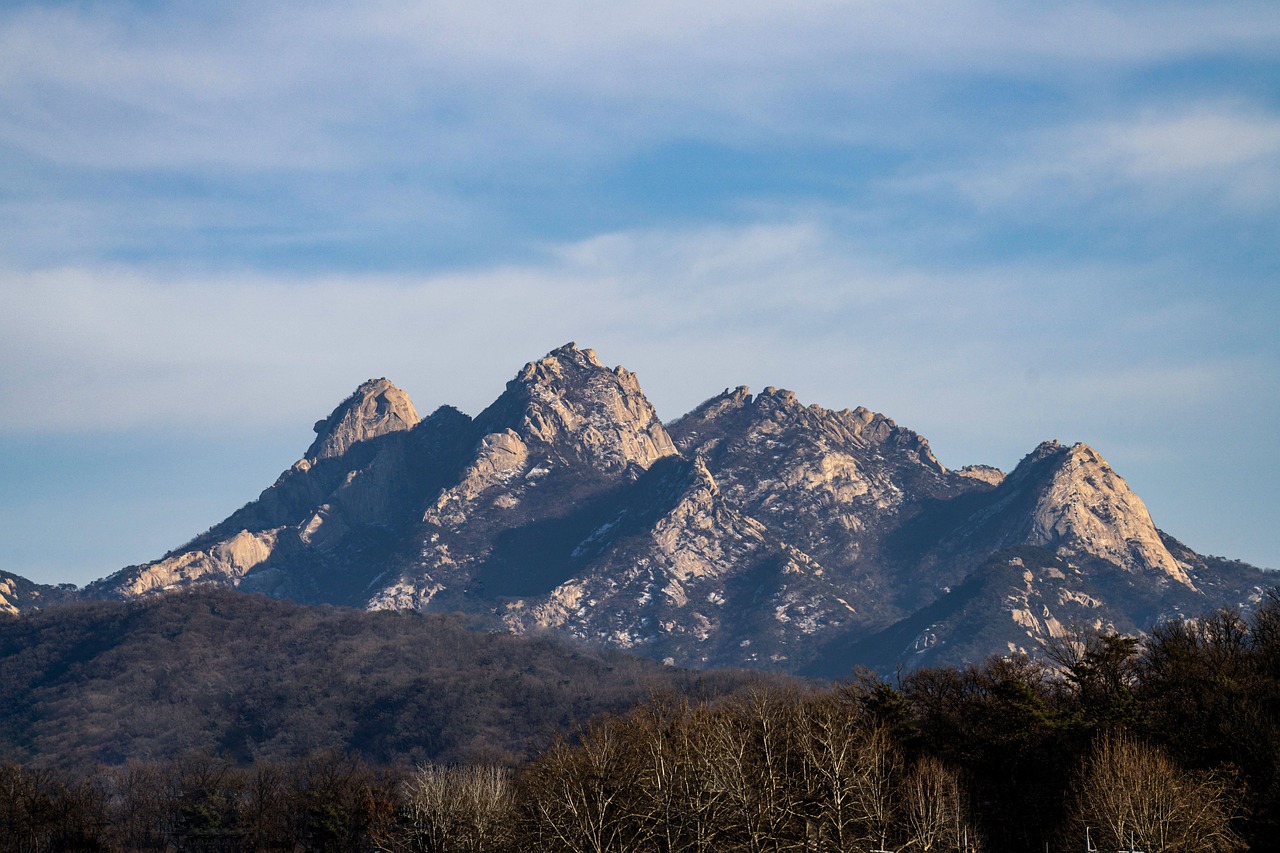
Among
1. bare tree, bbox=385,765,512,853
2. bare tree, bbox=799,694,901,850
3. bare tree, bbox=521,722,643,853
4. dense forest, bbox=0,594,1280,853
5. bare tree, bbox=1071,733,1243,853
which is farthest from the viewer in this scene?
bare tree, bbox=385,765,512,853

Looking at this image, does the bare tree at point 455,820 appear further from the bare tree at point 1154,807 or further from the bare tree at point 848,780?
the bare tree at point 1154,807

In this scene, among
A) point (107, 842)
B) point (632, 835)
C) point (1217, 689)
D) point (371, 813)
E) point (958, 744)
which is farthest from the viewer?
point (107, 842)

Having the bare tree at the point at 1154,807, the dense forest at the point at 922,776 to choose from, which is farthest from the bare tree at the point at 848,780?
the bare tree at the point at 1154,807

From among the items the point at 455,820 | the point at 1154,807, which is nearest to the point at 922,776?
the point at 1154,807

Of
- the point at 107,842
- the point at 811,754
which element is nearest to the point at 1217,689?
the point at 811,754

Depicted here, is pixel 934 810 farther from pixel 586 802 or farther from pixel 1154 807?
pixel 586 802

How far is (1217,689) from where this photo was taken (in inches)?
4665

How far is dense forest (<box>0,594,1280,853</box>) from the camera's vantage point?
97938 millimetres

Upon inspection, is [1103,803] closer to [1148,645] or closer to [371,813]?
[1148,645]

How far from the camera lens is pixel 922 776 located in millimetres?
112625

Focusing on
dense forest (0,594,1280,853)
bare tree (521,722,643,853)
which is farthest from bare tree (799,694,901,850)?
bare tree (521,722,643,853)

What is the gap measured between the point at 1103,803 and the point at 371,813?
8688cm

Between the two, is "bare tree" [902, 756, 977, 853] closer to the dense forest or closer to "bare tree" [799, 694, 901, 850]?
the dense forest

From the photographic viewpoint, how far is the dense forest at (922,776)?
9794 centimetres
